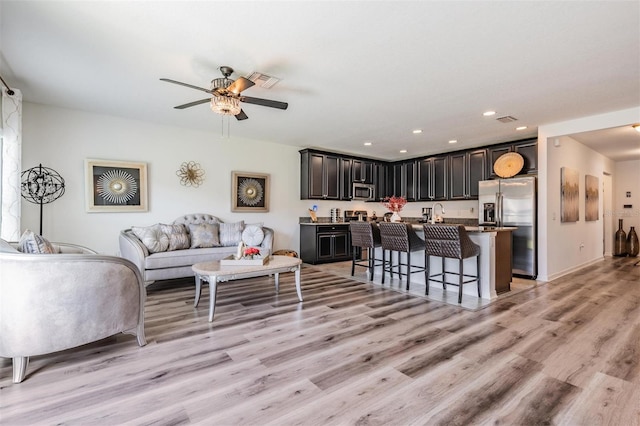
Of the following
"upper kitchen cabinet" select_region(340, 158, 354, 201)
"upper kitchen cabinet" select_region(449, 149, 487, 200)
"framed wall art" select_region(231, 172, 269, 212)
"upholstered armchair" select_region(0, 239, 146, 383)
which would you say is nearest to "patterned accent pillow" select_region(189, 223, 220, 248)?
"framed wall art" select_region(231, 172, 269, 212)

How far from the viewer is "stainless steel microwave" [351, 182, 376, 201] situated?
7242mm

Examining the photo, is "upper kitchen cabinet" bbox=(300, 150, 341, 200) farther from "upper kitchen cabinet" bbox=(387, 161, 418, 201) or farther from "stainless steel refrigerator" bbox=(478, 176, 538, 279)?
"stainless steel refrigerator" bbox=(478, 176, 538, 279)

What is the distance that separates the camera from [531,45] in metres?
2.53

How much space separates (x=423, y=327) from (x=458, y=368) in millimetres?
760

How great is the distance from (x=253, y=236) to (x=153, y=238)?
1.49 m

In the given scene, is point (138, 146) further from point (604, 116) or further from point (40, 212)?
point (604, 116)

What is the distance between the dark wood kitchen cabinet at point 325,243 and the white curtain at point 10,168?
14.3ft

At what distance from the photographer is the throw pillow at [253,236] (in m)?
5.16

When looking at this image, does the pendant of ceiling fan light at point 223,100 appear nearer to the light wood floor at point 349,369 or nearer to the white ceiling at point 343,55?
the white ceiling at point 343,55

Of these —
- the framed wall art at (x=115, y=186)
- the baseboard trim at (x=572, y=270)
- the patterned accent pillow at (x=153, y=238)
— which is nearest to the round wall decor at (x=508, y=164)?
the baseboard trim at (x=572, y=270)

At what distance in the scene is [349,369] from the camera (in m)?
2.16

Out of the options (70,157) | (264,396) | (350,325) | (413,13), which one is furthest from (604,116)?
(70,157)

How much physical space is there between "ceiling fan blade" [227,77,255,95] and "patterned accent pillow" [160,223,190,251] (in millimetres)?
2667

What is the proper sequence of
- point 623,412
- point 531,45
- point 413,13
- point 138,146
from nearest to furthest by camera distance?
point 623,412, point 413,13, point 531,45, point 138,146
